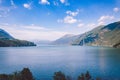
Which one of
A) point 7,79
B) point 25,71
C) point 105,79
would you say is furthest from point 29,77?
point 105,79

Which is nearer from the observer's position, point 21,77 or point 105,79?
point 21,77

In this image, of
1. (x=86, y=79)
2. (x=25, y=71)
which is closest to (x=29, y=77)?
(x=25, y=71)

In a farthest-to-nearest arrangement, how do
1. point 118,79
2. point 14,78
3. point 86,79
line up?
1. point 118,79
2. point 86,79
3. point 14,78

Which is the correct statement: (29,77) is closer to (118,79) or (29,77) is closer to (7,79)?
(7,79)

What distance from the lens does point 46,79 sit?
86.1m

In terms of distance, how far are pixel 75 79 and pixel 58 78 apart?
105 feet

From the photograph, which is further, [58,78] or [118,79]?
[118,79]

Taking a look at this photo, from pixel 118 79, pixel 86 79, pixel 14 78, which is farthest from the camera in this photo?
pixel 118 79

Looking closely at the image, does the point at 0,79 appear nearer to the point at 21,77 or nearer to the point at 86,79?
the point at 21,77

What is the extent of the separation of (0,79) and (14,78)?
17.7 feet

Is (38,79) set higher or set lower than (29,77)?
lower

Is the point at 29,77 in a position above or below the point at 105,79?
above

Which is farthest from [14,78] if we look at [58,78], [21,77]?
[58,78]

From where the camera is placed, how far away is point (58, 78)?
54.7 meters
